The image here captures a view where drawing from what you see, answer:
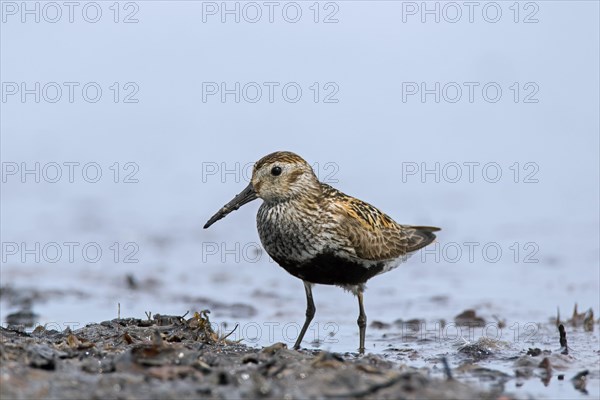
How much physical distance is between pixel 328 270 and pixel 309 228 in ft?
1.30

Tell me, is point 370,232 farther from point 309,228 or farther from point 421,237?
point 421,237

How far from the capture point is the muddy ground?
203 inches

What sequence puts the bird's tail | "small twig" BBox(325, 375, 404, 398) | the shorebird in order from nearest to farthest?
"small twig" BBox(325, 375, 404, 398)
the shorebird
the bird's tail

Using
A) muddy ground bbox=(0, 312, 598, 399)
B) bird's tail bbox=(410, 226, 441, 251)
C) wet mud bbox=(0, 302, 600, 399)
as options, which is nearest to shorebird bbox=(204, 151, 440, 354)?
bird's tail bbox=(410, 226, 441, 251)

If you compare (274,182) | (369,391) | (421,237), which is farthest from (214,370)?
(421,237)

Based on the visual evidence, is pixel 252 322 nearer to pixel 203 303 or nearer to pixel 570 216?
pixel 203 303

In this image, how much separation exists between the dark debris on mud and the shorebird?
174 centimetres

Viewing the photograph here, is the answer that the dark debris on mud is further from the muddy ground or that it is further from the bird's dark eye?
the bird's dark eye

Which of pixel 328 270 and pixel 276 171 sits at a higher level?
pixel 276 171

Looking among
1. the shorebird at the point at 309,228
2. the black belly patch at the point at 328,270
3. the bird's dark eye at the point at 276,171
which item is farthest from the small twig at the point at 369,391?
the bird's dark eye at the point at 276,171

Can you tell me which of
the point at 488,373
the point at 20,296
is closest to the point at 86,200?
the point at 20,296

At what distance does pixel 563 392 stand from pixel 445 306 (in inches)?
159

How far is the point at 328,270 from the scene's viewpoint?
8.30 m

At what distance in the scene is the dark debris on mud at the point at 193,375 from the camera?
514cm
